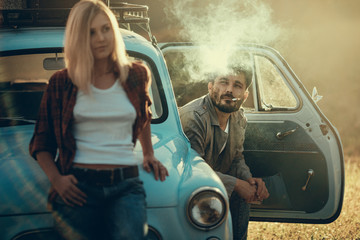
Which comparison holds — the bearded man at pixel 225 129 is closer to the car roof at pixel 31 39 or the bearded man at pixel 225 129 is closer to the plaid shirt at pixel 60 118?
the car roof at pixel 31 39

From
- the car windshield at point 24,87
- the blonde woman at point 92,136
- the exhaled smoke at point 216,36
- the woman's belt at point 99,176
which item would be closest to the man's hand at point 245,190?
the car windshield at point 24,87

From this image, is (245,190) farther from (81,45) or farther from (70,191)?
(81,45)

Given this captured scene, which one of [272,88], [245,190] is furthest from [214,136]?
[272,88]

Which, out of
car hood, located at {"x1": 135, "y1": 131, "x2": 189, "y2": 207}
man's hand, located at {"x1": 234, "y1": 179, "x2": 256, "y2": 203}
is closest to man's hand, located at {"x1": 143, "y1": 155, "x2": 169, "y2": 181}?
car hood, located at {"x1": 135, "y1": 131, "x2": 189, "y2": 207}

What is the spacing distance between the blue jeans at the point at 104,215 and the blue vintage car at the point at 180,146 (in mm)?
240

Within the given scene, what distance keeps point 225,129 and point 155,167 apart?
1.42m

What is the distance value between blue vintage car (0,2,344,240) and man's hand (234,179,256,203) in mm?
393

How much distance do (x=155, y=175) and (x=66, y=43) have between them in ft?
2.74

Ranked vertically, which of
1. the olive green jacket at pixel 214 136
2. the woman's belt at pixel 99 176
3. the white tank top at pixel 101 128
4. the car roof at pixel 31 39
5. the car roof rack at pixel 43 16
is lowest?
the olive green jacket at pixel 214 136

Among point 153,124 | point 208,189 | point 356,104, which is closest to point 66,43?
point 208,189

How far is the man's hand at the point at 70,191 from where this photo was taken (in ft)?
7.21

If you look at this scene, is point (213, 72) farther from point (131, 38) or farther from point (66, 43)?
point (66, 43)

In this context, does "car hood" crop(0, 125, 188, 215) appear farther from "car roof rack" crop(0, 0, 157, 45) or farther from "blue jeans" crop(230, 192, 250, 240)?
"car roof rack" crop(0, 0, 157, 45)

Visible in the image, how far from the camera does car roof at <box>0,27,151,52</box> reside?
345 centimetres
